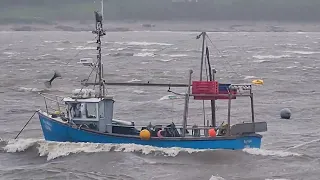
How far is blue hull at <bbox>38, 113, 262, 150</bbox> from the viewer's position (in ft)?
127

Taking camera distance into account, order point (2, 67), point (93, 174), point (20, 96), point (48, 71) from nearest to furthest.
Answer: point (93, 174)
point (20, 96)
point (48, 71)
point (2, 67)

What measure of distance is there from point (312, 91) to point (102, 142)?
3906 centimetres

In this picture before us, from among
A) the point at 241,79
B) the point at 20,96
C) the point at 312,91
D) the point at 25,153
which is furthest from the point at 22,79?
the point at 25,153

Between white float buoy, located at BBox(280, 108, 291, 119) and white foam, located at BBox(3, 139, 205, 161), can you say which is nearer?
white foam, located at BBox(3, 139, 205, 161)

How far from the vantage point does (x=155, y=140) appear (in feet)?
128

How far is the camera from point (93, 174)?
37531 millimetres

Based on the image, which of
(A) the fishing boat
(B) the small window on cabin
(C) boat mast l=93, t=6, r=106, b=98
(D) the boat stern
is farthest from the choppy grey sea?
(C) boat mast l=93, t=6, r=106, b=98

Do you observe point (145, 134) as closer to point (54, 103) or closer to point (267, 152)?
point (267, 152)

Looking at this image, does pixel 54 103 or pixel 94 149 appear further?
pixel 54 103

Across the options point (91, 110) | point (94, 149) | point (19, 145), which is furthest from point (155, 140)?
point (19, 145)

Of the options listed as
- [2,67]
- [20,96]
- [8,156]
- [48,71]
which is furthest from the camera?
[2,67]

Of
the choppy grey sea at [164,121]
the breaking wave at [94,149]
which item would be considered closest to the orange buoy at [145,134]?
the breaking wave at [94,149]

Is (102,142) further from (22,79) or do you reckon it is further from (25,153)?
(22,79)

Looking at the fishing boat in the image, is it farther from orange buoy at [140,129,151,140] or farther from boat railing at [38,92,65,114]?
boat railing at [38,92,65,114]
